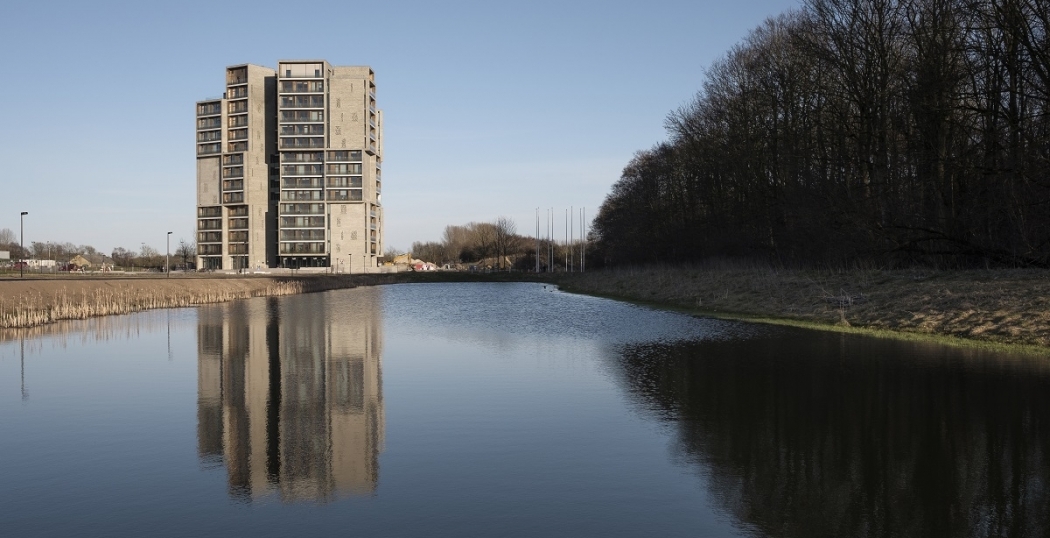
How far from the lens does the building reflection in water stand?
9086 mm

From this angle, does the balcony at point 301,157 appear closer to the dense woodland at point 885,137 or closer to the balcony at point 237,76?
the balcony at point 237,76

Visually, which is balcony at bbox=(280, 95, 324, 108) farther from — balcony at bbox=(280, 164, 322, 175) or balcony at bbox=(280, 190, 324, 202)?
balcony at bbox=(280, 190, 324, 202)

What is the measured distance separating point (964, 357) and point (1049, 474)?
1125 centimetres

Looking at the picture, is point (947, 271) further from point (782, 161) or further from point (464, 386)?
point (464, 386)

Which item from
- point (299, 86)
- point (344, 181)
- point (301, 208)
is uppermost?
point (299, 86)

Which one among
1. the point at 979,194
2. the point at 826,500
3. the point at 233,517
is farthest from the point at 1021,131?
the point at 233,517

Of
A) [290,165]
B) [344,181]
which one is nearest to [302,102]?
[290,165]

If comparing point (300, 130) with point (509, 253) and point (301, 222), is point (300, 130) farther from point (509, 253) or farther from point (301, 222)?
point (509, 253)

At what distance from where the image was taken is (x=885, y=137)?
38531mm

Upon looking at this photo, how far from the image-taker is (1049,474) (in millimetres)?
8867

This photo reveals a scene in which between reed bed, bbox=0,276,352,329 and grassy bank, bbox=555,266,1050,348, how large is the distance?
3048 cm

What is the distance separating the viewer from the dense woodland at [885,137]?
28906 millimetres

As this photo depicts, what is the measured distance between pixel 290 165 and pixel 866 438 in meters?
131

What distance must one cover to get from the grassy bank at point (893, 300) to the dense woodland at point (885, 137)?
8.57 feet
